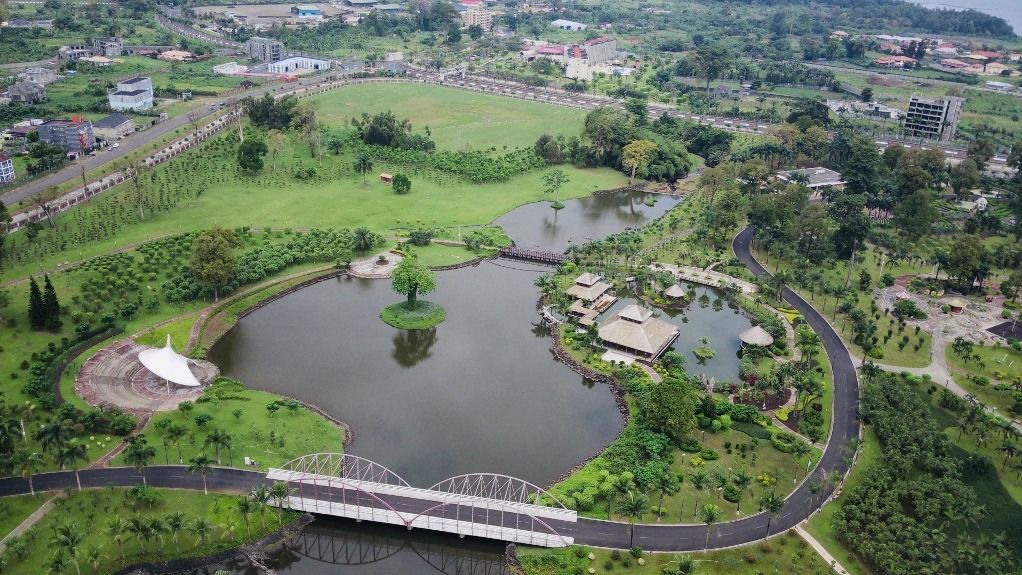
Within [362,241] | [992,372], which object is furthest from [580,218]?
[992,372]

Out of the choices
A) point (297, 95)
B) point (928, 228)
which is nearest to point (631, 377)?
point (928, 228)

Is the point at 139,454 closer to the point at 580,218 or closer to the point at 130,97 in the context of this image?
the point at 580,218

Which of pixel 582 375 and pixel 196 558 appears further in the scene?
pixel 582 375

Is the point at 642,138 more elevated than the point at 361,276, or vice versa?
the point at 642,138

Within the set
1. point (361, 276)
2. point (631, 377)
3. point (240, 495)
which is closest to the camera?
point (240, 495)

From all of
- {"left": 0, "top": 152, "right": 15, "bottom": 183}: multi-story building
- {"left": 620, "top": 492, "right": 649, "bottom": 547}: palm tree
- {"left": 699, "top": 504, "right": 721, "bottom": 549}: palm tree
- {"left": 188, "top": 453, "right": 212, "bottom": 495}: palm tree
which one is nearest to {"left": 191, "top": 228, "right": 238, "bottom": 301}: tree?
{"left": 188, "top": 453, "right": 212, "bottom": 495}: palm tree

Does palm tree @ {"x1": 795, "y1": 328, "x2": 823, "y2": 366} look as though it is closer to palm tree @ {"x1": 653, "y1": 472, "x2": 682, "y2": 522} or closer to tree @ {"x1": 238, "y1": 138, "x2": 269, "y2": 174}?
palm tree @ {"x1": 653, "y1": 472, "x2": 682, "y2": 522}

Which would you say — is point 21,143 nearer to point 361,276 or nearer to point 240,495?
point 361,276
